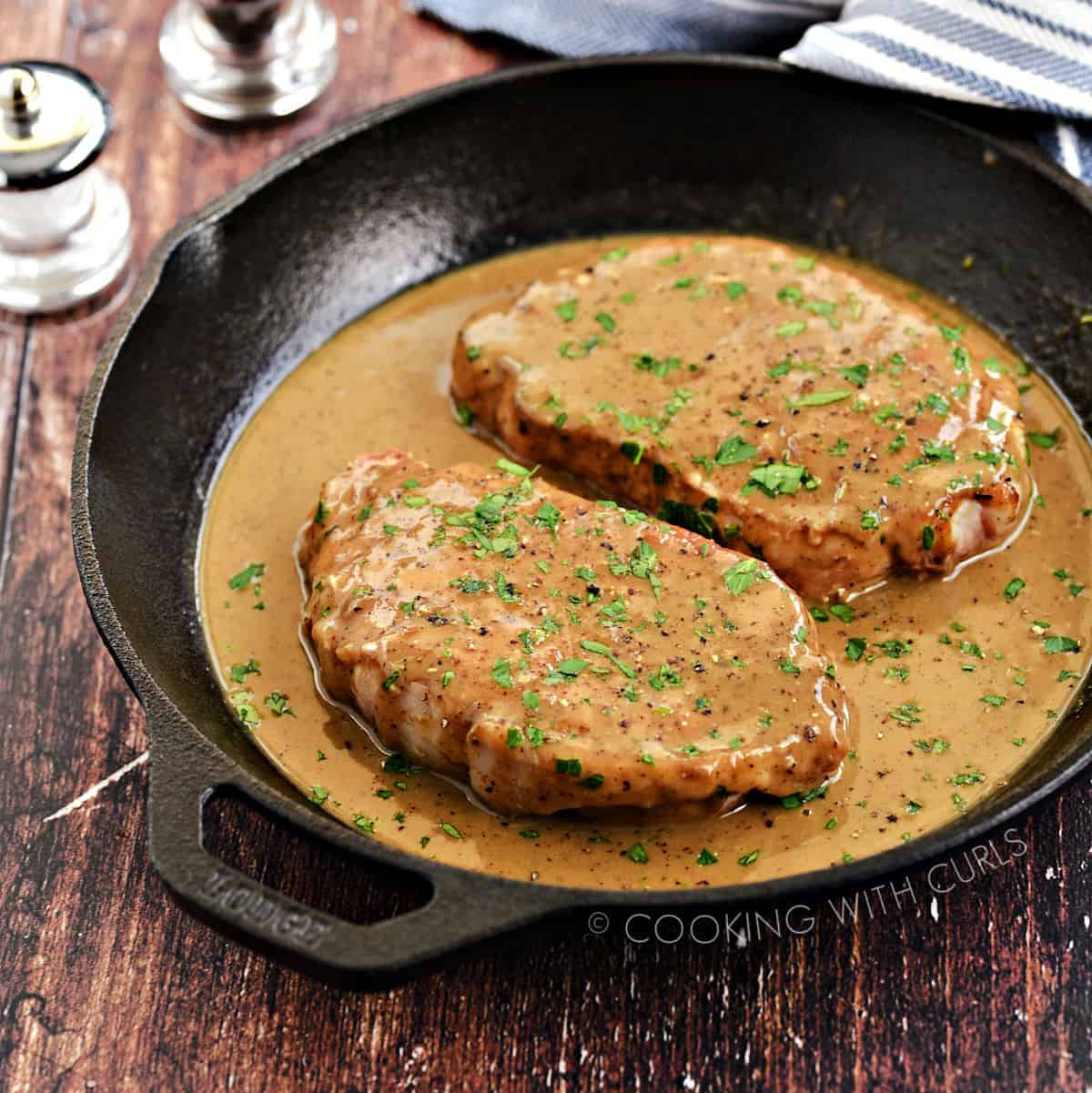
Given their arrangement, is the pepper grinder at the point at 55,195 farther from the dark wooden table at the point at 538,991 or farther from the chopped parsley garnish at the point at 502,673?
the chopped parsley garnish at the point at 502,673

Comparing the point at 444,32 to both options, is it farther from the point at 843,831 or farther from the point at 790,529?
the point at 843,831

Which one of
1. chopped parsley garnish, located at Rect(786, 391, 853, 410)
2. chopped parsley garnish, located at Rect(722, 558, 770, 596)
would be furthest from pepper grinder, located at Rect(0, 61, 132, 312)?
chopped parsley garnish, located at Rect(722, 558, 770, 596)

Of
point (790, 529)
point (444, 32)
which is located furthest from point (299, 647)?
point (444, 32)

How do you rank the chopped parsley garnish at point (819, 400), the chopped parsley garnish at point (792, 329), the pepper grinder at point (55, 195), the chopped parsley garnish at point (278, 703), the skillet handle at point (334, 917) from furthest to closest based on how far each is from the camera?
the pepper grinder at point (55, 195), the chopped parsley garnish at point (792, 329), the chopped parsley garnish at point (819, 400), the chopped parsley garnish at point (278, 703), the skillet handle at point (334, 917)

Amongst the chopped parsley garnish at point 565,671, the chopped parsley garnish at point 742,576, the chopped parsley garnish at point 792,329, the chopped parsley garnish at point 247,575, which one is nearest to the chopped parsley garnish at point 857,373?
the chopped parsley garnish at point 792,329

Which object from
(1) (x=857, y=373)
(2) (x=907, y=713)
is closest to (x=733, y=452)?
(1) (x=857, y=373)

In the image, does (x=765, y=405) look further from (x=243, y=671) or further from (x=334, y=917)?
(x=334, y=917)

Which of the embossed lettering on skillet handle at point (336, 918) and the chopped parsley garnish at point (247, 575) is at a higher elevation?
the embossed lettering on skillet handle at point (336, 918)
